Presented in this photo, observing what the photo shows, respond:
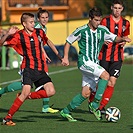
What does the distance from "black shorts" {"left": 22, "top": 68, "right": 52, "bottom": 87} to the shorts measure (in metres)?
0.66

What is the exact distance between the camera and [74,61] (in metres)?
30.1

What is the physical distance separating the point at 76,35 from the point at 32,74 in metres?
1.00

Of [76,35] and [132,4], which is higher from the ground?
[76,35]

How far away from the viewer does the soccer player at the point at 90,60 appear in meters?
10.5

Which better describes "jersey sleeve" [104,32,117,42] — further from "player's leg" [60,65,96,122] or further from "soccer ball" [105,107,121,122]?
"soccer ball" [105,107,121,122]

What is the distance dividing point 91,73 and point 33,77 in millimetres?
956

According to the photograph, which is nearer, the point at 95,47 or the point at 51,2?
the point at 95,47

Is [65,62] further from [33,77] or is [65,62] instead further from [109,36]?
[109,36]

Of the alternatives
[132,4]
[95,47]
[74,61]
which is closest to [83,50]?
[95,47]

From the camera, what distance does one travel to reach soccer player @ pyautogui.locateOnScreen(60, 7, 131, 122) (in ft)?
34.4

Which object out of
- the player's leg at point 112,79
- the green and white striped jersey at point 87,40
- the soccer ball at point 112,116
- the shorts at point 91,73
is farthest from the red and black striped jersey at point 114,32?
the soccer ball at point 112,116

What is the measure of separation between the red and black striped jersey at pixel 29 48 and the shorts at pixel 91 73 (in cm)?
72

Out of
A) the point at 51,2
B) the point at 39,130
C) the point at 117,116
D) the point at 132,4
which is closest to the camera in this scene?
the point at 39,130

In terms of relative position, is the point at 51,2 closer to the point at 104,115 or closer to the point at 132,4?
the point at 132,4
